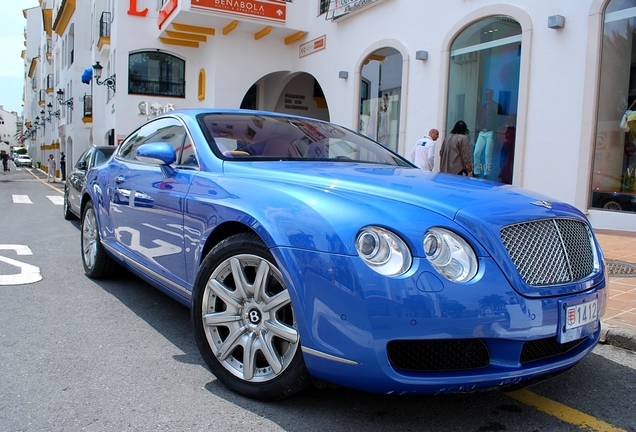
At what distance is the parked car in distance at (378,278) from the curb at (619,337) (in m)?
1.19

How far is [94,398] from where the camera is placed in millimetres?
2656

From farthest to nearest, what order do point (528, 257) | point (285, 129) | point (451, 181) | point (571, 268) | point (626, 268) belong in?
point (626, 268)
point (285, 129)
point (451, 181)
point (571, 268)
point (528, 257)

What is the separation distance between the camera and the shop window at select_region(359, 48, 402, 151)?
13477mm

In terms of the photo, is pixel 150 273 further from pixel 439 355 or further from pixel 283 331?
pixel 439 355

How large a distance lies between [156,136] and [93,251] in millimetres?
1421

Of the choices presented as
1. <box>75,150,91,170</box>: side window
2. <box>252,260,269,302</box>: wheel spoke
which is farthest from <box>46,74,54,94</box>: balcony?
<box>252,260,269,302</box>: wheel spoke

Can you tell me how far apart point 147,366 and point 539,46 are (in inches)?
353

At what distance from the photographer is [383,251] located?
221 cm

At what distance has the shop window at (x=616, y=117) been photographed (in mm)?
8648

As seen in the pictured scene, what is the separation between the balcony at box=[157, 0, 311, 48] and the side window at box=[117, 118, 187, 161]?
478 inches

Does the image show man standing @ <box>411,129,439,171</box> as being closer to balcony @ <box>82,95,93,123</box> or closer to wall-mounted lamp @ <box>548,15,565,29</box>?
wall-mounted lamp @ <box>548,15,565,29</box>

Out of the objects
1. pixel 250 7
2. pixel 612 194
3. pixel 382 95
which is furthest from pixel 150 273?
pixel 250 7

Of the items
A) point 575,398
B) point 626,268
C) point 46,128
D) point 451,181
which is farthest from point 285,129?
point 46,128

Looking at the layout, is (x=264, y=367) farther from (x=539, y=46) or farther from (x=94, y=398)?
(x=539, y=46)
